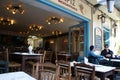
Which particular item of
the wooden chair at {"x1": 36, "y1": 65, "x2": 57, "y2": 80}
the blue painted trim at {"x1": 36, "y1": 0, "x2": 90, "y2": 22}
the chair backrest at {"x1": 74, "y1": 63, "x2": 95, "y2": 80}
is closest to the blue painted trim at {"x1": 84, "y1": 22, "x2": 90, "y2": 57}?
the blue painted trim at {"x1": 36, "y1": 0, "x2": 90, "y2": 22}

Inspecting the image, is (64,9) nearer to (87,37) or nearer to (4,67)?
(87,37)

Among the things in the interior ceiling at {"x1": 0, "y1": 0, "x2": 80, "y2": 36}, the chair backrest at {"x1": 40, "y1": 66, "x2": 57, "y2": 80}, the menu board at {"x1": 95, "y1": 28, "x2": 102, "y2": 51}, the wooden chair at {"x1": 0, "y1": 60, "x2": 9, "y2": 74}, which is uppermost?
the interior ceiling at {"x1": 0, "y1": 0, "x2": 80, "y2": 36}

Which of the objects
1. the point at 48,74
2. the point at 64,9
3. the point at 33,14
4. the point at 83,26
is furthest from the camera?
the point at 33,14

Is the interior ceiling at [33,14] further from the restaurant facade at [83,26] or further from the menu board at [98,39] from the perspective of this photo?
the menu board at [98,39]

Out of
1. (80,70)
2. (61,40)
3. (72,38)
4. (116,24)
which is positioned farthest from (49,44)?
(80,70)

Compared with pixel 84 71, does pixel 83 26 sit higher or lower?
higher

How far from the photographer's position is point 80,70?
11.1 feet

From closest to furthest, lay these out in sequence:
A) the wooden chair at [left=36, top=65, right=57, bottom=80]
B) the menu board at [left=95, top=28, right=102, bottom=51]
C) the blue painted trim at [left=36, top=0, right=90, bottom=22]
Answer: the wooden chair at [left=36, top=65, right=57, bottom=80]
the blue painted trim at [left=36, top=0, right=90, bottom=22]
the menu board at [left=95, top=28, right=102, bottom=51]

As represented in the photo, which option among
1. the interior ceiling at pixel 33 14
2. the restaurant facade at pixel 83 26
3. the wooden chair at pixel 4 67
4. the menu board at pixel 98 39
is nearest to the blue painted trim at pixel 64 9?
the restaurant facade at pixel 83 26

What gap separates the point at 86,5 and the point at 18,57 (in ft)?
11.6

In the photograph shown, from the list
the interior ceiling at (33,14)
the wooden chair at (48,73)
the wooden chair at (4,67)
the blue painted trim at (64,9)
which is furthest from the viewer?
the interior ceiling at (33,14)

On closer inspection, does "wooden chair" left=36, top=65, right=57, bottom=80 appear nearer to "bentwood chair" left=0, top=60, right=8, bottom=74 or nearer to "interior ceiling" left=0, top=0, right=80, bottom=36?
"bentwood chair" left=0, top=60, right=8, bottom=74

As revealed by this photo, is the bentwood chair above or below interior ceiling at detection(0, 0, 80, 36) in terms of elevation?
below

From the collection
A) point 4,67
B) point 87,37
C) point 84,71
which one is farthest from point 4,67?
point 87,37
